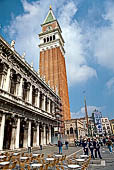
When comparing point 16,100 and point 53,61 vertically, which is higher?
point 53,61

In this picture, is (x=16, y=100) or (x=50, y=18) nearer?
(x=16, y=100)

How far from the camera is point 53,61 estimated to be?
49344 millimetres

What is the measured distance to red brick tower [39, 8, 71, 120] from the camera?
1781 inches

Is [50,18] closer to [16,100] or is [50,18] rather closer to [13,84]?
[13,84]

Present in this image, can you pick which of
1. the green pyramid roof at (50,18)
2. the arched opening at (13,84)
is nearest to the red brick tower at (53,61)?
the green pyramid roof at (50,18)

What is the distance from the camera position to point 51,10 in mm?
67062

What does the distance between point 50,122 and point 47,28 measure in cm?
4474

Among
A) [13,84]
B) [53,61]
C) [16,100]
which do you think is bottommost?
[16,100]

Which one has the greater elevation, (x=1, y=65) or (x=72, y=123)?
(x=1, y=65)

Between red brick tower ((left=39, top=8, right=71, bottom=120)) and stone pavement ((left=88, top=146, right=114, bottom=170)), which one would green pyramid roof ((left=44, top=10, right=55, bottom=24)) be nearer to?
red brick tower ((left=39, top=8, right=71, bottom=120))

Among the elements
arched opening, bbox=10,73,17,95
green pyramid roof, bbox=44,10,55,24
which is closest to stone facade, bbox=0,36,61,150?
arched opening, bbox=10,73,17,95

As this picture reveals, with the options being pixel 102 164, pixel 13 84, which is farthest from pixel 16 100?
pixel 102 164

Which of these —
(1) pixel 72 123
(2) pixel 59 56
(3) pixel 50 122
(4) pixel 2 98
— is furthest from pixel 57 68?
(4) pixel 2 98

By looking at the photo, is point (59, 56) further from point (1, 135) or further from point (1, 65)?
point (1, 135)
